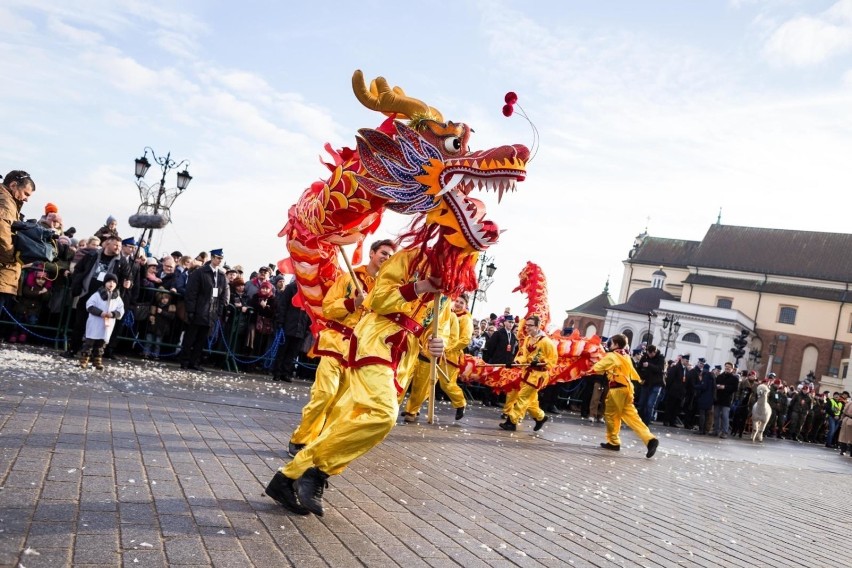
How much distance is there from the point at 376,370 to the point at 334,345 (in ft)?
6.40

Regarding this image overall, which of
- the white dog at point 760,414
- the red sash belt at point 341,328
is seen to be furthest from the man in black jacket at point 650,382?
the red sash belt at point 341,328

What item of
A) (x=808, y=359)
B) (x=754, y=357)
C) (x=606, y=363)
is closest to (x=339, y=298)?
(x=606, y=363)

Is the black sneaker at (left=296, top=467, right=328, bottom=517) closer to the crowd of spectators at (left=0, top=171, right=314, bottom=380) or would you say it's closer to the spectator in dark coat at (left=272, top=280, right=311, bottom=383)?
the crowd of spectators at (left=0, top=171, right=314, bottom=380)

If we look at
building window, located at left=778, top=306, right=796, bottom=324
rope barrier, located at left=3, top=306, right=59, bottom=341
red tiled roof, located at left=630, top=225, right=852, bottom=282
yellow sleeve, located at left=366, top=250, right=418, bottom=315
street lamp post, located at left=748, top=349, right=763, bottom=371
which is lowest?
rope barrier, located at left=3, top=306, right=59, bottom=341

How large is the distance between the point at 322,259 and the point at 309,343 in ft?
26.5

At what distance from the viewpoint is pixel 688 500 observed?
26.7 feet

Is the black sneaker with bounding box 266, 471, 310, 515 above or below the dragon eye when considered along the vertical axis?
below

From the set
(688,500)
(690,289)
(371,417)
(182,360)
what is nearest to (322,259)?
(371,417)

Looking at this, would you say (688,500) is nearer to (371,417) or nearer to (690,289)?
(371,417)

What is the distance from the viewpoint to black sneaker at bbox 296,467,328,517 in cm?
473

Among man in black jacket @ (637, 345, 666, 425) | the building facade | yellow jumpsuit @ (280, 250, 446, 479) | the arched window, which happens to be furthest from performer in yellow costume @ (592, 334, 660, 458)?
→ the arched window

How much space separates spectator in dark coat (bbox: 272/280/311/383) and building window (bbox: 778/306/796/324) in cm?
6616

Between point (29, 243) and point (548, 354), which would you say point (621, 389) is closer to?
point (548, 354)

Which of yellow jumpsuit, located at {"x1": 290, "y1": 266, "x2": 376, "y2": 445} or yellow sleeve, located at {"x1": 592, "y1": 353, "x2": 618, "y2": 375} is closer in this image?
yellow jumpsuit, located at {"x1": 290, "y1": 266, "x2": 376, "y2": 445}
